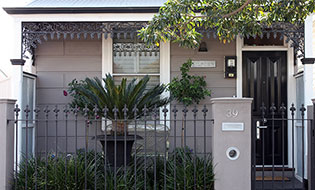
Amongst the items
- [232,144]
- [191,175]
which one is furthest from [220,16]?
[191,175]

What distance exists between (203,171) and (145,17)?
3062 millimetres

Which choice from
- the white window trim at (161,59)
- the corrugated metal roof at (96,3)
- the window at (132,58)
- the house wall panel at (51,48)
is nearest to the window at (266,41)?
the white window trim at (161,59)

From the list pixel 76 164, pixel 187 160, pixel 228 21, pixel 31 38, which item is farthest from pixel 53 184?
pixel 228 21

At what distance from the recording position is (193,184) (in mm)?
5395

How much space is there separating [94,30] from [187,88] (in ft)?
7.16

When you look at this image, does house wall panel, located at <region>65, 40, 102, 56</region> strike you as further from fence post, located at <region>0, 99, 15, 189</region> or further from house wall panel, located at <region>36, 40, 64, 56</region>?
fence post, located at <region>0, 99, 15, 189</region>

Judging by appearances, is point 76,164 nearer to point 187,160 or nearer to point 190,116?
point 187,160

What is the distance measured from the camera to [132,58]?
26.8 ft

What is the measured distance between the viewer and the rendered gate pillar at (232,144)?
17.0 feet

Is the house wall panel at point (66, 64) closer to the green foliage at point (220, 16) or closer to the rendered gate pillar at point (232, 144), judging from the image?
the green foliage at point (220, 16)

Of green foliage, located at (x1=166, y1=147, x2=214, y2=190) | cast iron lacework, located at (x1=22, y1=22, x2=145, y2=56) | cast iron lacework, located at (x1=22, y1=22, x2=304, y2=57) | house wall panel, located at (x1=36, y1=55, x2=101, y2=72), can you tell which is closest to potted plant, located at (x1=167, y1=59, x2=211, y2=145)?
cast iron lacework, located at (x1=22, y1=22, x2=304, y2=57)

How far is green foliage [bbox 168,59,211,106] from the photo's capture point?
7.59m

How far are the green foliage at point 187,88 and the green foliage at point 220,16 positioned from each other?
6.34ft

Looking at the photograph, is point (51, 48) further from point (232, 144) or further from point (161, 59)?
point (232, 144)
